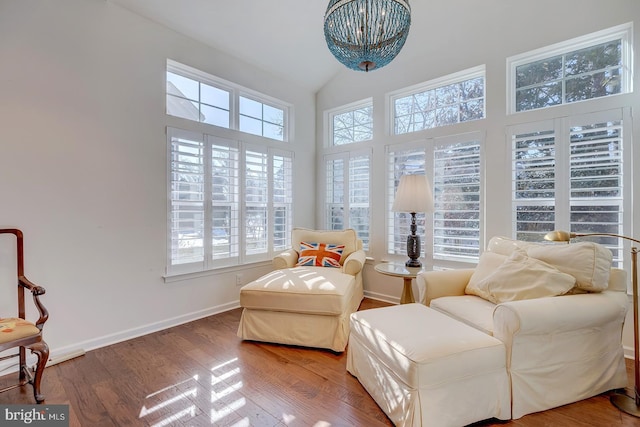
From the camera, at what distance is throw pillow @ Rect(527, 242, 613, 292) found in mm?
1766

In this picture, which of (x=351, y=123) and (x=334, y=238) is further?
(x=351, y=123)

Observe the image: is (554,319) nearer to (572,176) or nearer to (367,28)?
(572,176)

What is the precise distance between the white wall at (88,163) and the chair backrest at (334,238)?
122cm

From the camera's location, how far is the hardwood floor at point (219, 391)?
1577 mm

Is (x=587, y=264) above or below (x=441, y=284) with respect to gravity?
above

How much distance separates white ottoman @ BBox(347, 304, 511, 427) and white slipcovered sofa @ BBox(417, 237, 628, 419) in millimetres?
79

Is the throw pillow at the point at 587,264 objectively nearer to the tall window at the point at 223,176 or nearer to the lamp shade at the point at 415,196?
the lamp shade at the point at 415,196

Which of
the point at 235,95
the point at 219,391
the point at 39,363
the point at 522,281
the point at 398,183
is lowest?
the point at 219,391

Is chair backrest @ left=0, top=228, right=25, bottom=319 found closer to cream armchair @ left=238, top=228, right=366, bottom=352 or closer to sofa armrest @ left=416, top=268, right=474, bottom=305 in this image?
cream armchair @ left=238, top=228, right=366, bottom=352

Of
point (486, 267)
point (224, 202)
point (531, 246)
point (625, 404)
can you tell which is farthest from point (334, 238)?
point (625, 404)

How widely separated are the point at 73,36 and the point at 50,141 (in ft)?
2.67

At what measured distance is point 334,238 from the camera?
133 inches

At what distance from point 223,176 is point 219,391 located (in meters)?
2.00

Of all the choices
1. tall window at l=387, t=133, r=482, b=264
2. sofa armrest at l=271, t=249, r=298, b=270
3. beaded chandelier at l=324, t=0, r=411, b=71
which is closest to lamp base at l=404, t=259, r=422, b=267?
tall window at l=387, t=133, r=482, b=264
